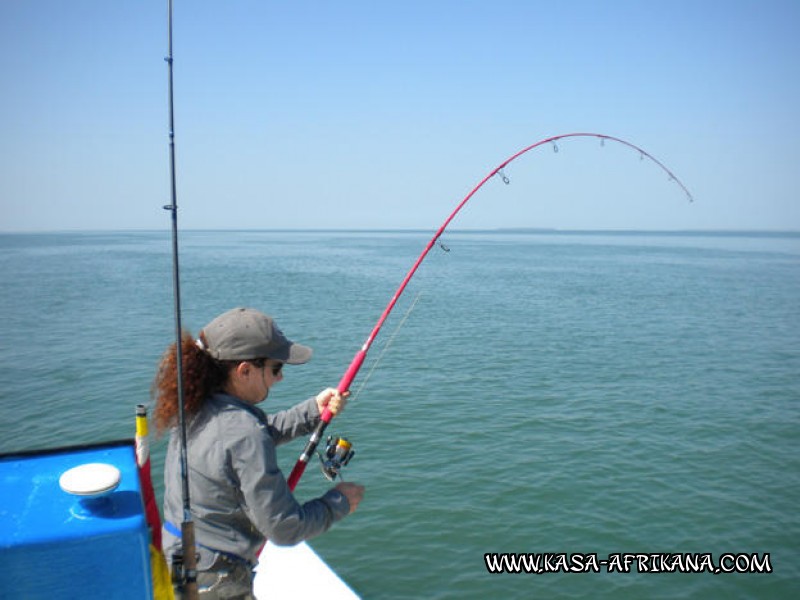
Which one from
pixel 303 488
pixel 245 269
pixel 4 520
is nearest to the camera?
pixel 4 520

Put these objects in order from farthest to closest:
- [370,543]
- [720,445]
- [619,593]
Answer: [720,445]
[370,543]
[619,593]

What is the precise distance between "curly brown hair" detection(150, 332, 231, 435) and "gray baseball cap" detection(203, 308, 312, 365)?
6 cm

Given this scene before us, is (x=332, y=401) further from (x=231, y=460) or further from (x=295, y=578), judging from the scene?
(x=295, y=578)

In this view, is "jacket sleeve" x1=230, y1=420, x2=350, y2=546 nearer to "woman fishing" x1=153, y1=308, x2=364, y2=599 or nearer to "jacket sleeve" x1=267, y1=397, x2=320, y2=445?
"woman fishing" x1=153, y1=308, x2=364, y2=599

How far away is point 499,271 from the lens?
48.7 metres

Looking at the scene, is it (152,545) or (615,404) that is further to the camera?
(615,404)

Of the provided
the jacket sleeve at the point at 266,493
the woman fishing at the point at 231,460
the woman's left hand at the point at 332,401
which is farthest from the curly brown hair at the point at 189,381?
the woman's left hand at the point at 332,401

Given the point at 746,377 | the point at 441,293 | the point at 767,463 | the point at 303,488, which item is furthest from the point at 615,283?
the point at 303,488

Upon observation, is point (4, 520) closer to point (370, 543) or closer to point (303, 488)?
point (370, 543)

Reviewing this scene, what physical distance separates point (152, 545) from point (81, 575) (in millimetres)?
319

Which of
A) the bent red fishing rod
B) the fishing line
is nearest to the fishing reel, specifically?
the bent red fishing rod

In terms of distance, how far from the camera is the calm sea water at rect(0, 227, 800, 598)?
739 centimetres

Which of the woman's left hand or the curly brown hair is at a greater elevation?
the curly brown hair

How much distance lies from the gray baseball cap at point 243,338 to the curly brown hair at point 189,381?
0.06 meters
